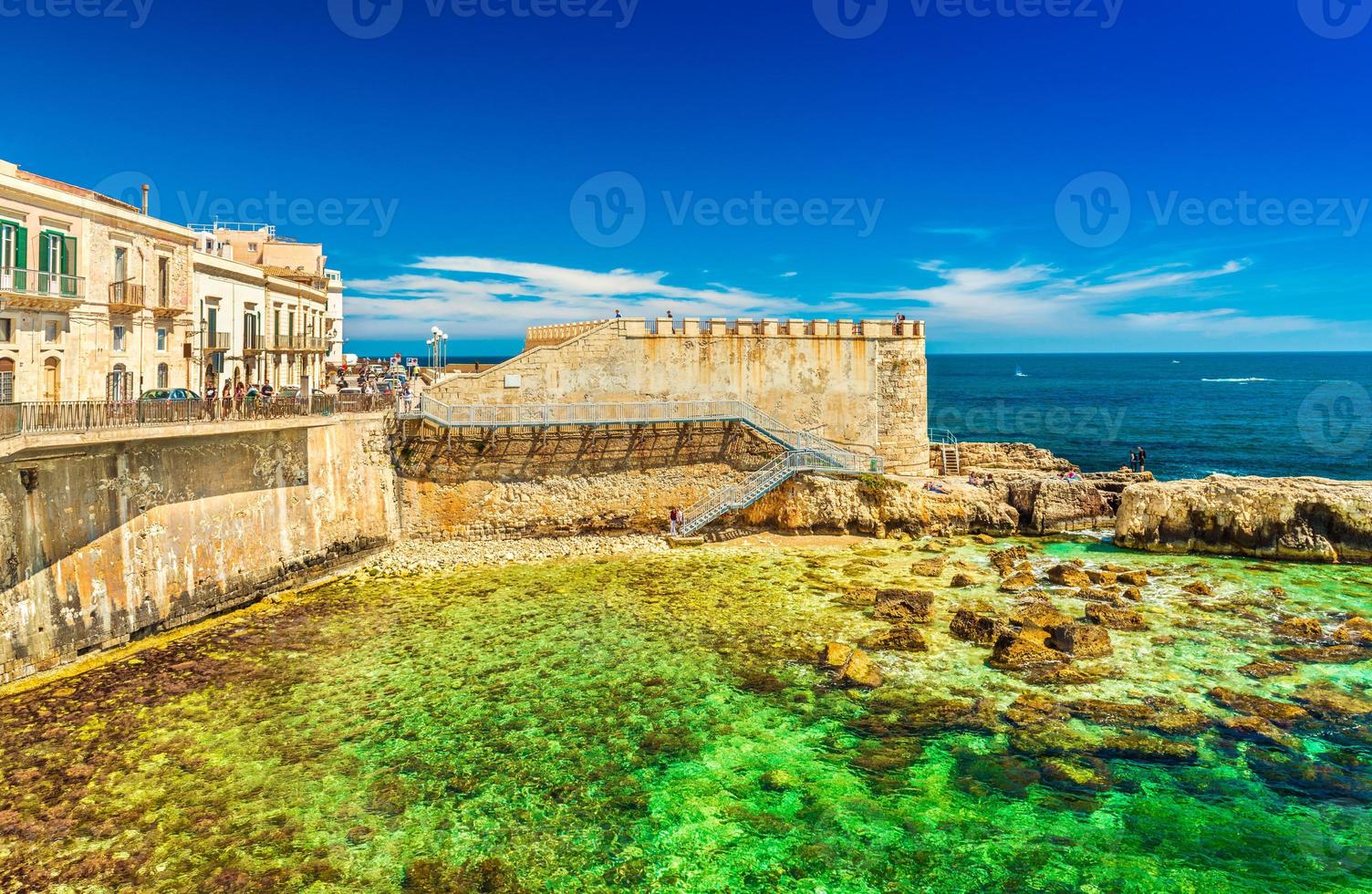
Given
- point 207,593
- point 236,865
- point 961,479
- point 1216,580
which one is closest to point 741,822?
point 236,865

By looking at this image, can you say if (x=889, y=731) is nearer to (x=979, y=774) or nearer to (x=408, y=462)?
(x=979, y=774)

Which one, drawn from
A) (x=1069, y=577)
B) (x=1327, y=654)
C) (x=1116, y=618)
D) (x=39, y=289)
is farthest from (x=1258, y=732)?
(x=39, y=289)

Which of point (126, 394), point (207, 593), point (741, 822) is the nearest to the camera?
point (741, 822)

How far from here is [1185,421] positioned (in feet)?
228

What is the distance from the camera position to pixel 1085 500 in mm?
28656

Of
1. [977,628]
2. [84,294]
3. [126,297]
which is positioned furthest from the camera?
[126,297]

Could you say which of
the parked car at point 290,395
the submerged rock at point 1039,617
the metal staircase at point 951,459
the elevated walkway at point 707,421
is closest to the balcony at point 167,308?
the parked car at point 290,395

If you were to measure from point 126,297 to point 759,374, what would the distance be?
18444 millimetres

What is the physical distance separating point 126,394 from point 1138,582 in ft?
88.2

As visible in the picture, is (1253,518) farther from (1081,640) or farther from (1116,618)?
(1081,640)

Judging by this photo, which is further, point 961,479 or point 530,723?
point 961,479

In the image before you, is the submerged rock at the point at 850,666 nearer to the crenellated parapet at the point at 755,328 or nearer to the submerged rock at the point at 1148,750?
the submerged rock at the point at 1148,750

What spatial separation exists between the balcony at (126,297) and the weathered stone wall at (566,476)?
7638 mm

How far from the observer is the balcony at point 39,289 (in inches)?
658
